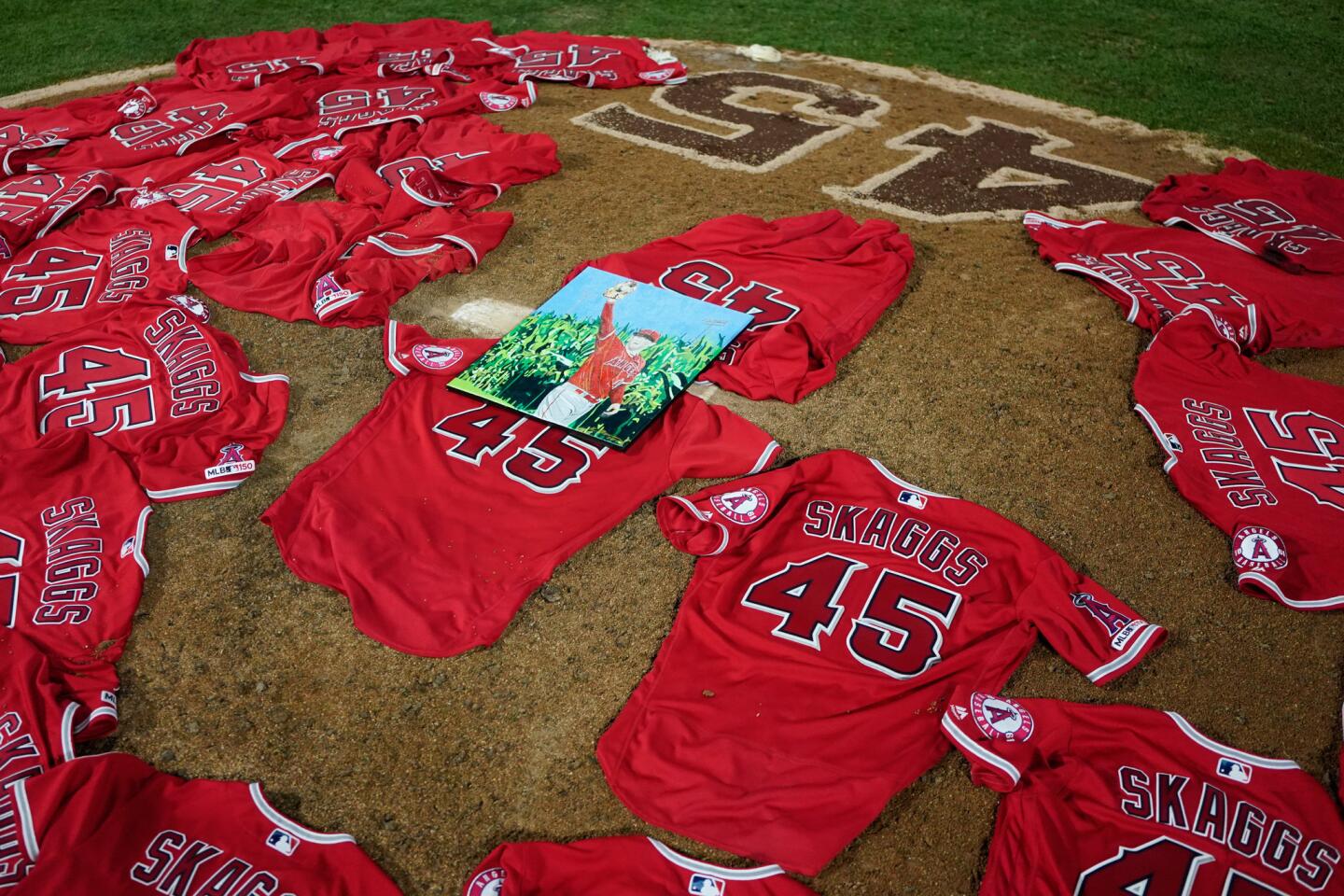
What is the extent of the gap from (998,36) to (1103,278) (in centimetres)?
383

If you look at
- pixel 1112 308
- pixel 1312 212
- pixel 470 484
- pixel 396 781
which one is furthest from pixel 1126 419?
pixel 396 781

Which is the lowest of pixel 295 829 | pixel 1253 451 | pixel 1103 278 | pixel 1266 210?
pixel 295 829

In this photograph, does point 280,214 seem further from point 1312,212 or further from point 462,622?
point 1312,212

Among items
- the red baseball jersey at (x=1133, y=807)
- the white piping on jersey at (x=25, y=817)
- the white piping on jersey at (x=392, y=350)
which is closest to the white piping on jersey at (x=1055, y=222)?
the red baseball jersey at (x=1133, y=807)

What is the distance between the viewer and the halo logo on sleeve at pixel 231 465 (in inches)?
163

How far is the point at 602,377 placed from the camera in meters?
4.49

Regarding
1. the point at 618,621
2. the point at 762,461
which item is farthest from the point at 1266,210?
the point at 618,621

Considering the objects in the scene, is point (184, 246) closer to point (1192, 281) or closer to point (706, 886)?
point (706, 886)

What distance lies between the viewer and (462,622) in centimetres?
358

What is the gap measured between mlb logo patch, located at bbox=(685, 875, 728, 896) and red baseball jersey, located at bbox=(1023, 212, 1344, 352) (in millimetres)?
3470

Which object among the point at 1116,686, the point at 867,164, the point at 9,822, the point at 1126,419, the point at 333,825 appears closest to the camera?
the point at 9,822

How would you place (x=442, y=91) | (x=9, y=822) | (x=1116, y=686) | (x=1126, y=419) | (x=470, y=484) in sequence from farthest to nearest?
(x=442, y=91), (x=1126, y=419), (x=470, y=484), (x=1116, y=686), (x=9, y=822)

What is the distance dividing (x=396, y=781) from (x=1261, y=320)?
433 centimetres

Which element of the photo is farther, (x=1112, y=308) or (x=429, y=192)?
(x=429, y=192)
